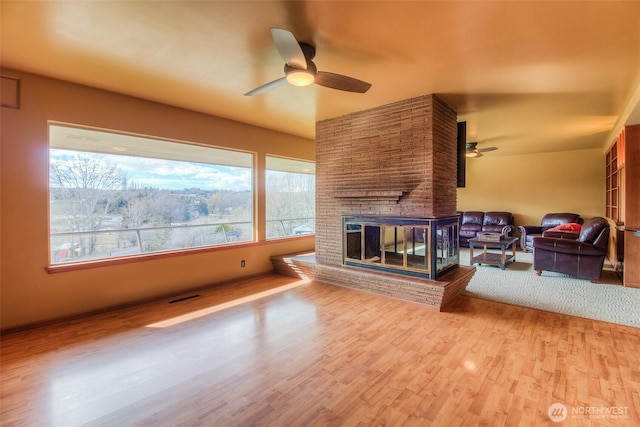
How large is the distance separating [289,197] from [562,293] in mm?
4793

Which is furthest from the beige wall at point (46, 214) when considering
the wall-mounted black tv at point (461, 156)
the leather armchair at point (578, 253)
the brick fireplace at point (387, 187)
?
the leather armchair at point (578, 253)

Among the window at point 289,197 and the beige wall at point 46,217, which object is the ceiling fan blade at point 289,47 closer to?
the beige wall at point 46,217

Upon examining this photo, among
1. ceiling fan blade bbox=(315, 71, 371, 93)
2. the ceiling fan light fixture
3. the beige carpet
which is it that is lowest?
the beige carpet

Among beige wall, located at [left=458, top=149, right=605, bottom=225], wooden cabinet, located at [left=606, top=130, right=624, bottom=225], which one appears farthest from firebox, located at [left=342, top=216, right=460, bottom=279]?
beige wall, located at [left=458, top=149, right=605, bottom=225]

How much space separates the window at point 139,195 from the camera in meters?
3.44

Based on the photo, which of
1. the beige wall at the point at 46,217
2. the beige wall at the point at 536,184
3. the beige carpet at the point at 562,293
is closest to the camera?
the beige wall at the point at 46,217

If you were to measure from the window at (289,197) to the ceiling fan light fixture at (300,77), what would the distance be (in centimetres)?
303

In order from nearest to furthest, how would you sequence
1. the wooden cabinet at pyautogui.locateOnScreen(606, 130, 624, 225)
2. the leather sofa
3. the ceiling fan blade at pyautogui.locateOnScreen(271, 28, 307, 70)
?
1. the ceiling fan blade at pyautogui.locateOnScreen(271, 28, 307, 70)
2. the wooden cabinet at pyautogui.locateOnScreen(606, 130, 624, 225)
3. the leather sofa

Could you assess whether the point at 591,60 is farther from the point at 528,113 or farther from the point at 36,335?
the point at 36,335

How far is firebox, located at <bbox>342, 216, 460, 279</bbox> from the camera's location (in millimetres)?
3721

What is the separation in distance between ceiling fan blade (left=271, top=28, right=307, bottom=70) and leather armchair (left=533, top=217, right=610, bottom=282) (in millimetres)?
4904

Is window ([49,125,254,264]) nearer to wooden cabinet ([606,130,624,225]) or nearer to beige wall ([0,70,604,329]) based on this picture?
beige wall ([0,70,604,329])

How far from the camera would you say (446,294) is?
3475mm

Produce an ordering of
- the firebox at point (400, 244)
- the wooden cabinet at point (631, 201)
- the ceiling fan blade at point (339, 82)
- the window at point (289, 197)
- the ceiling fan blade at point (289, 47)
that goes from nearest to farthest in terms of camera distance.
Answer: the ceiling fan blade at point (289, 47), the ceiling fan blade at point (339, 82), the firebox at point (400, 244), the wooden cabinet at point (631, 201), the window at point (289, 197)
